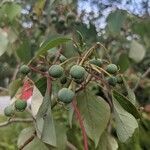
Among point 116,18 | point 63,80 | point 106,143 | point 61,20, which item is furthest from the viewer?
point 61,20

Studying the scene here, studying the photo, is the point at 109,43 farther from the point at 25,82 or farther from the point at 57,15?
the point at 25,82

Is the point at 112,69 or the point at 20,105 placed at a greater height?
the point at 112,69

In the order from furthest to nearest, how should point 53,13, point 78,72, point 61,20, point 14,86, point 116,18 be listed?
point 53,13 < point 61,20 < point 116,18 < point 14,86 < point 78,72

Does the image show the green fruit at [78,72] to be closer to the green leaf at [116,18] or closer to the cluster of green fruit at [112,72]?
the cluster of green fruit at [112,72]

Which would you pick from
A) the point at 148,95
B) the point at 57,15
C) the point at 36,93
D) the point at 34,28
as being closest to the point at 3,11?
the point at 57,15

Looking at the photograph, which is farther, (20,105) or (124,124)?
(20,105)

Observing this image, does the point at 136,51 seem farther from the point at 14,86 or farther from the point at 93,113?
the point at 93,113

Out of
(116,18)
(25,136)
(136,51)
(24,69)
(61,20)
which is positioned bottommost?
(136,51)

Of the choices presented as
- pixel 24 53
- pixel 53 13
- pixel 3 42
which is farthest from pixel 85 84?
pixel 53 13
